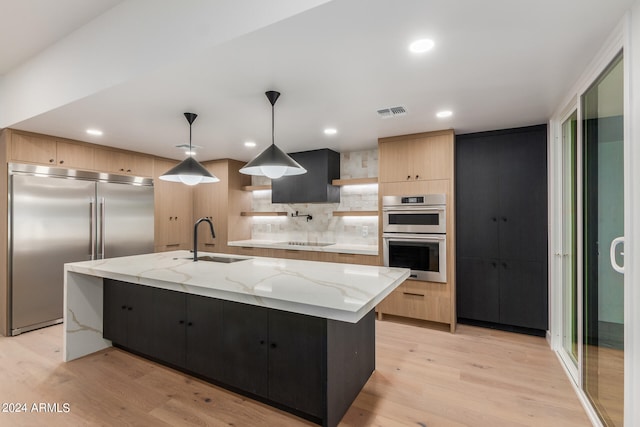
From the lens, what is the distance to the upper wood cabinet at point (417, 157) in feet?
11.7

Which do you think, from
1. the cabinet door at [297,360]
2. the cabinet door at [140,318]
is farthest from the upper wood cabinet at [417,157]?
the cabinet door at [140,318]

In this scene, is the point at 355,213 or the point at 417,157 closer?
the point at 417,157

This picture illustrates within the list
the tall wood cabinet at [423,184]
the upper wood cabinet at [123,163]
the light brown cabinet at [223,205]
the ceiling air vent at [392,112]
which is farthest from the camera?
the light brown cabinet at [223,205]

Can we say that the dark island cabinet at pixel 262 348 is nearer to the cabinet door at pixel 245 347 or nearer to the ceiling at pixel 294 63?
the cabinet door at pixel 245 347

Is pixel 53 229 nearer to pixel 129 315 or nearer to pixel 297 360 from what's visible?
pixel 129 315

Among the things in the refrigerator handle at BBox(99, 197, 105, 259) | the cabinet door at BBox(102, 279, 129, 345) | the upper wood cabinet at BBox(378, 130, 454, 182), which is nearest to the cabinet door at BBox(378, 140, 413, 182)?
the upper wood cabinet at BBox(378, 130, 454, 182)

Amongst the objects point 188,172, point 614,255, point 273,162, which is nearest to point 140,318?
point 188,172

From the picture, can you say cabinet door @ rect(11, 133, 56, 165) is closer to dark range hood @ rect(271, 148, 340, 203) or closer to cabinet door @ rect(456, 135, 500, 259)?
dark range hood @ rect(271, 148, 340, 203)

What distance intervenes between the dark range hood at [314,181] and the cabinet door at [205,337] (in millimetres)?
2505

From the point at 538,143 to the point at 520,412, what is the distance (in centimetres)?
263

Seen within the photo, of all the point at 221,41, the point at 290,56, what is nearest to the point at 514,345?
the point at 290,56

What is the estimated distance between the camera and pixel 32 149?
354 cm

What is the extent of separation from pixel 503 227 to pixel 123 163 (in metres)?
4.98

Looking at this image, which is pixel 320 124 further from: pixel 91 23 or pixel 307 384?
pixel 307 384
